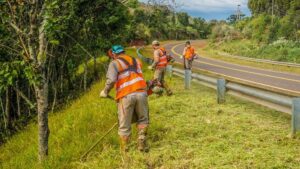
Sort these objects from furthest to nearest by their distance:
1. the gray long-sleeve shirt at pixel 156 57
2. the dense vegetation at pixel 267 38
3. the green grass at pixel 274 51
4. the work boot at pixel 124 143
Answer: the dense vegetation at pixel 267 38, the green grass at pixel 274 51, the gray long-sleeve shirt at pixel 156 57, the work boot at pixel 124 143

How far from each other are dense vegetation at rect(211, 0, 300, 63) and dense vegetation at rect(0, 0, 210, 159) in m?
17.2

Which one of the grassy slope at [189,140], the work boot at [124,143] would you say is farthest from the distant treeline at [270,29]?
the work boot at [124,143]

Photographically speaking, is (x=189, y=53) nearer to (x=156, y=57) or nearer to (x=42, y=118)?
(x=156, y=57)

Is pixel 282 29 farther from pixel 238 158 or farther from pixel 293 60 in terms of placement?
pixel 238 158

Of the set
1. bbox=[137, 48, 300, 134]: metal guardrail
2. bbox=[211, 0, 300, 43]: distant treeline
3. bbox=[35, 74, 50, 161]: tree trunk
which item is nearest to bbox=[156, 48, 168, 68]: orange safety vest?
bbox=[137, 48, 300, 134]: metal guardrail

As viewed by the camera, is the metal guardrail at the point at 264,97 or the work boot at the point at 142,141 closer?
the work boot at the point at 142,141

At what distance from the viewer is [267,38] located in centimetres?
4619

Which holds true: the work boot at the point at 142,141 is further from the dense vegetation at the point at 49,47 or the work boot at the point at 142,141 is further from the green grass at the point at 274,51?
the green grass at the point at 274,51

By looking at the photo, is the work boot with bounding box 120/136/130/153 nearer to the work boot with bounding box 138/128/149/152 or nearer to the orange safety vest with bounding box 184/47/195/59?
the work boot with bounding box 138/128/149/152

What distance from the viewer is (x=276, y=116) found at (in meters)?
8.75

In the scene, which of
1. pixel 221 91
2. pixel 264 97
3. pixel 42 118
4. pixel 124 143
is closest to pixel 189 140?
pixel 124 143

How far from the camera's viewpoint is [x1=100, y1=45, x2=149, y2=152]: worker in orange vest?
21.8 feet

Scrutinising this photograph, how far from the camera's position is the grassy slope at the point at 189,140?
6.06 metres

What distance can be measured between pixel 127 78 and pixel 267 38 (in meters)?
42.5
